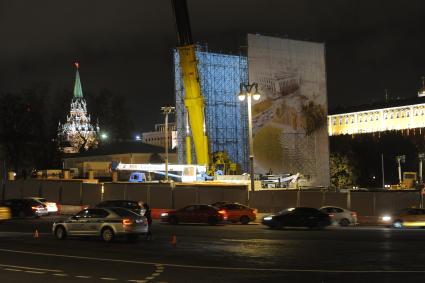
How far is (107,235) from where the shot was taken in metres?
23.7

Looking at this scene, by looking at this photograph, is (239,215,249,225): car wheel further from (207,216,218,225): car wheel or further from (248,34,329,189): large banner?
(248,34,329,189): large banner

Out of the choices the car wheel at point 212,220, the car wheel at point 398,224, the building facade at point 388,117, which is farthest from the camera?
the building facade at point 388,117

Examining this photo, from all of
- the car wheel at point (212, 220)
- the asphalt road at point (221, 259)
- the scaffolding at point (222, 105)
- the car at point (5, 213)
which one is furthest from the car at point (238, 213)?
the scaffolding at point (222, 105)

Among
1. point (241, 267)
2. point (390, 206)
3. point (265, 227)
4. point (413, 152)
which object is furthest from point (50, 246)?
point (413, 152)

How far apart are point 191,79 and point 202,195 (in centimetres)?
1378

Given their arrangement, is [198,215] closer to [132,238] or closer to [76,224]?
[132,238]

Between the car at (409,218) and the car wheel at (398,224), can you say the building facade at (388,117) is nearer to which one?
the car at (409,218)

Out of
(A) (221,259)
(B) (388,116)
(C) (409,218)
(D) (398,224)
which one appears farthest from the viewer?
(B) (388,116)

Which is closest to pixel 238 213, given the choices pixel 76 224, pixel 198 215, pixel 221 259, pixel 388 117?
pixel 198 215

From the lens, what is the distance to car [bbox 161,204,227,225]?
34.6 meters

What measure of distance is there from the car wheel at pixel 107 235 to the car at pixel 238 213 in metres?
13.1

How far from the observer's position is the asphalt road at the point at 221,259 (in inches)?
576

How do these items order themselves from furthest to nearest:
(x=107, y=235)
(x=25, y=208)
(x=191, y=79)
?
(x=191, y=79), (x=25, y=208), (x=107, y=235)

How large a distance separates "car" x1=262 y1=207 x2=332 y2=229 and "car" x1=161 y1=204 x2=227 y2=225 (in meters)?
3.94
